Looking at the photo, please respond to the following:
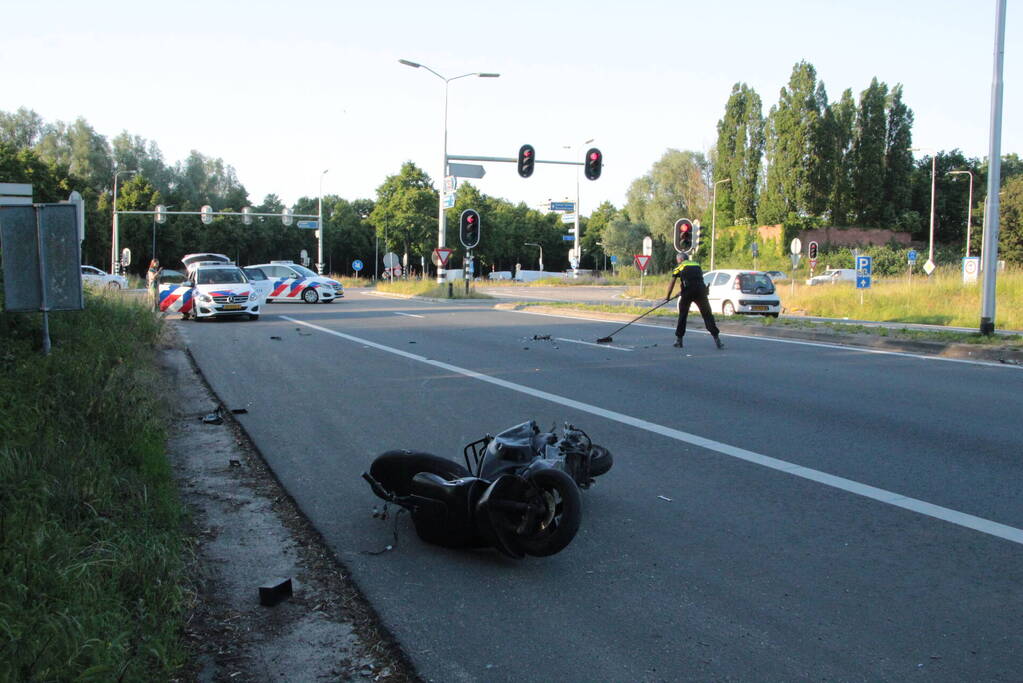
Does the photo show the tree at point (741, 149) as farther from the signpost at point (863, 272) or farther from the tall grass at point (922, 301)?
the signpost at point (863, 272)

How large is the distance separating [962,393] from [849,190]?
60.0m

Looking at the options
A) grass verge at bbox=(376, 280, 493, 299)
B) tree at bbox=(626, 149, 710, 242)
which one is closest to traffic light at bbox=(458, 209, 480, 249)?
grass verge at bbox=(376, 280, 493, 299)

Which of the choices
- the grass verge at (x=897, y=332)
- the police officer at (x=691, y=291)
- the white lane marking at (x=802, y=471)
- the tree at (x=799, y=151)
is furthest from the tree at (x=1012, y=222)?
the white lane marking at (x=802, y=471)

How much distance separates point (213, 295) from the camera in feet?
73.9

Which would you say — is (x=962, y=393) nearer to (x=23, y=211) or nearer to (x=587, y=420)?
(x=587, y=420)

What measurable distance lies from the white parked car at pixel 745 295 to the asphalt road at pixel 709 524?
1231 centimetres

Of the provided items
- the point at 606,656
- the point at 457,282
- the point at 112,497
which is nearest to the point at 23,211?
the point at 112,497

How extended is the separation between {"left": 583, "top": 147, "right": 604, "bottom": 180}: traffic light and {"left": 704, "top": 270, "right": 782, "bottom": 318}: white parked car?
690 cm

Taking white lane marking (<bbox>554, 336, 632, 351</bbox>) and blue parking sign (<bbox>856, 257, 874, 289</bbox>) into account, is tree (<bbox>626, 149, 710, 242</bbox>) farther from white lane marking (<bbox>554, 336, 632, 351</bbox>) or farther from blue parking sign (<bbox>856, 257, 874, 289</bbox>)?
white lane marking (<bbox>554, 336, 632, 351</bbox>)

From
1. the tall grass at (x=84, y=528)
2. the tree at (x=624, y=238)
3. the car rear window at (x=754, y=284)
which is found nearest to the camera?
the tall grass at (x=84, y=528)

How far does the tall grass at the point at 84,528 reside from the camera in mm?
2898

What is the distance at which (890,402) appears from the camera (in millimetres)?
9211

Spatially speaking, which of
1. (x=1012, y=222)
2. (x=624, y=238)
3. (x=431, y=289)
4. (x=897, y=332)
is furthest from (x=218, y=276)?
(x=624, y=238)

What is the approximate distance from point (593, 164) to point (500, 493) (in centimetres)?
2634
